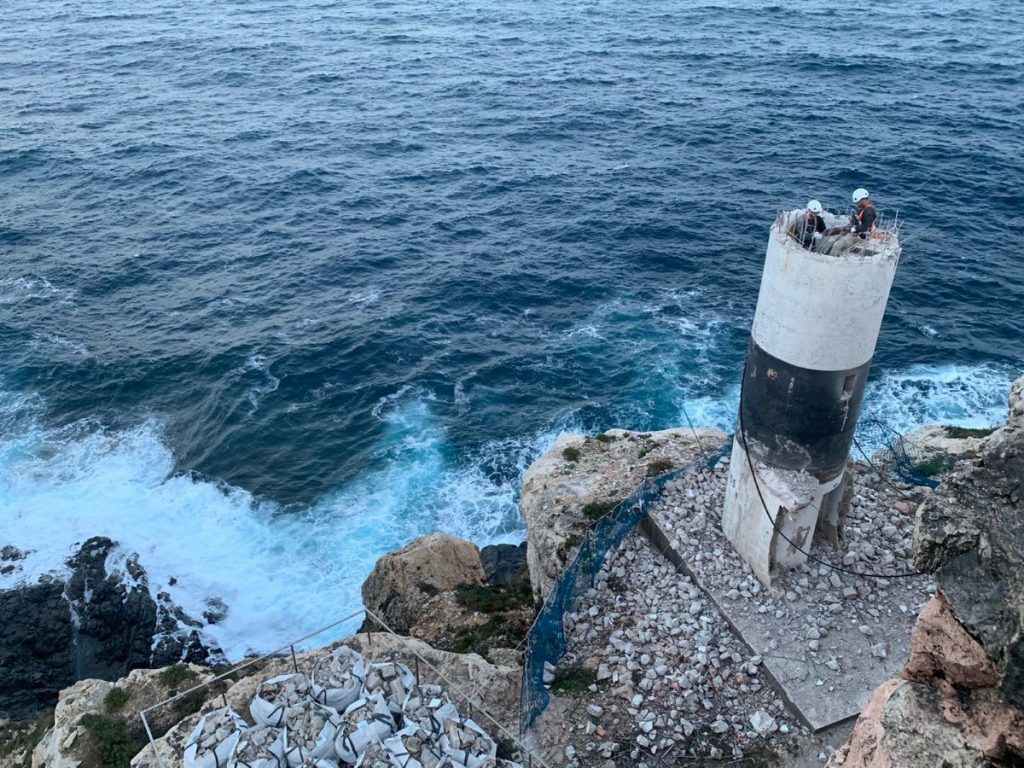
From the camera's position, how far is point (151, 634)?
1406 inches

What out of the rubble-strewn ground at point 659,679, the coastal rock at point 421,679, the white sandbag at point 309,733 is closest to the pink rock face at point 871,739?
the rubble-strewn ground at point 659,679

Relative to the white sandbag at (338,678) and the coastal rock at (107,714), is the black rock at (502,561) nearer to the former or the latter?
the white sandbag at (338,678)

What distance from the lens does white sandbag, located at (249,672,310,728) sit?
19406 millimetres

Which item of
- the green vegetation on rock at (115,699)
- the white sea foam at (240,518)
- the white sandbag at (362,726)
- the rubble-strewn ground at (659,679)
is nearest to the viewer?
the white sandbag at (362,726)

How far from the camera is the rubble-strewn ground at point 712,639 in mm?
19656

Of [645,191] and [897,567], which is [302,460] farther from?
[645,191]

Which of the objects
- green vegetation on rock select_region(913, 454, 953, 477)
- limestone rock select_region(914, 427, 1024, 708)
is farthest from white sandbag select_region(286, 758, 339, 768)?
green vegetation on rock select_region(913, 454, 953, 477)

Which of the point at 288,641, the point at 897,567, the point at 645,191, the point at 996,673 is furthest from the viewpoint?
the point at 645,191

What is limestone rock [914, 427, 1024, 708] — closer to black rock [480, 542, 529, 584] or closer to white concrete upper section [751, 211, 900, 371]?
white concrete upper section [751, 211, 900, 371]

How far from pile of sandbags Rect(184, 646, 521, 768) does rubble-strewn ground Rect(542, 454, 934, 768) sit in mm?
3123

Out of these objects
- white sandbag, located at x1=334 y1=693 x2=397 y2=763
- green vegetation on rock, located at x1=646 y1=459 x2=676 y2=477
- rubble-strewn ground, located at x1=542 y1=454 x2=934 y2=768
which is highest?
white sandbag, located at x1=334 y1=693 x2=397 y2=763

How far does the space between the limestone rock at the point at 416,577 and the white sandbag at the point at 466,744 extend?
29.4 feet

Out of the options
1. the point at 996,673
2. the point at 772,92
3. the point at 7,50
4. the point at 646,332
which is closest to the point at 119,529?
the point at 646,332

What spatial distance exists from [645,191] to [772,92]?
28.8 metres
